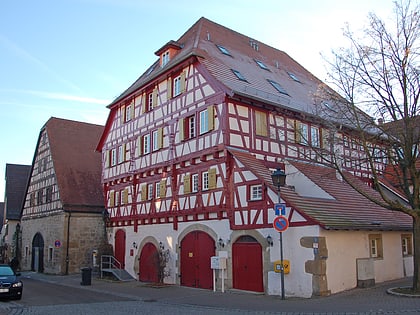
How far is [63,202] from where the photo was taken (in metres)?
31.2

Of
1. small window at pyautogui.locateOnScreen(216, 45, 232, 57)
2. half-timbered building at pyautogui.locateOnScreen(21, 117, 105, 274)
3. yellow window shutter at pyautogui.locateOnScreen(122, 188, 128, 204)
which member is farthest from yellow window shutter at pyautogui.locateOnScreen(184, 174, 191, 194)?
half-timbered building at pyautogui.locateOnScreen(21, 117, 105, 274)

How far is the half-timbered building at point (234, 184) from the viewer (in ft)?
56.1

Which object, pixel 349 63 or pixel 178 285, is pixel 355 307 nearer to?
pixel 349 63

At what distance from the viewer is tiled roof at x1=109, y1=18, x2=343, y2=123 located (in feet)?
71.4

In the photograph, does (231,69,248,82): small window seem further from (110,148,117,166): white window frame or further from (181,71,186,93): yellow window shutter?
(110,148,117,166): white window frame

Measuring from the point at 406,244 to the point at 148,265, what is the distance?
13341 millimetres

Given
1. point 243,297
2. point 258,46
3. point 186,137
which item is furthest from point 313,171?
point 258,46

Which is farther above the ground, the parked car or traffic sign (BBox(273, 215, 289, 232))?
traffic sign (BBox(273, 215, 289, 232))

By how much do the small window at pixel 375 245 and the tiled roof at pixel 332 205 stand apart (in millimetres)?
552

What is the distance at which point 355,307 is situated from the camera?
1302cm

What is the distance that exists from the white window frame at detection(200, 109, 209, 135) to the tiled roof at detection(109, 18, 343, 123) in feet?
5.20

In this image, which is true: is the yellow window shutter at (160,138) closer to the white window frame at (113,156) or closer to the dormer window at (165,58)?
the dormer window at (165,58)

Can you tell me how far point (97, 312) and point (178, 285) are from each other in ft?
28.9

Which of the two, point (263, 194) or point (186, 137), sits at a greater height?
point (186, 137)
